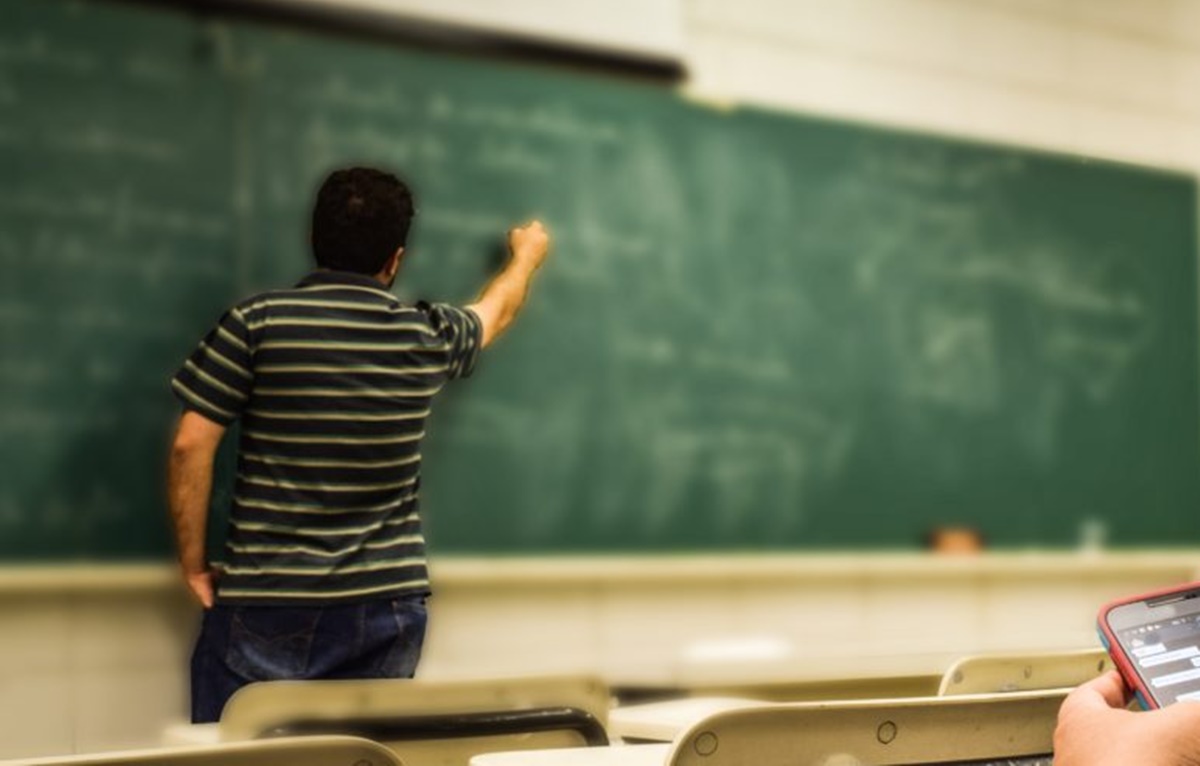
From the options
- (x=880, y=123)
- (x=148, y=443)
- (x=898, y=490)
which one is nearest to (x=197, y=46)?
(x=148, y=443)

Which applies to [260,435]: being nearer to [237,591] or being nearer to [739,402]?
[237,591]

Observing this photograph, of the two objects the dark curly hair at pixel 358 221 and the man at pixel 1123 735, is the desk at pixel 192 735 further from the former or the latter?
the dark curly hair at pixel 358 221

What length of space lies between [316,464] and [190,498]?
208mm

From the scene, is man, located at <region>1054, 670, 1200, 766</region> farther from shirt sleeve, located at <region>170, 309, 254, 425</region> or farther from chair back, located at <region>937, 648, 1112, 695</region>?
shirt sleeve, located at <region>170, 309, 254, 425</region>

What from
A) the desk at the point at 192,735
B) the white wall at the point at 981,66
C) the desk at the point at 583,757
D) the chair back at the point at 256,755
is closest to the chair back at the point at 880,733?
the desk at the point at 583,757

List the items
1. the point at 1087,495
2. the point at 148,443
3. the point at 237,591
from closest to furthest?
1. the point at 237,591
2. the point at 148,443
3. the point at 1087,495

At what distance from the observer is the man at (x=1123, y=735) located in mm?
1057

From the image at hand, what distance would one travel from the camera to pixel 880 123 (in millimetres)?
4270

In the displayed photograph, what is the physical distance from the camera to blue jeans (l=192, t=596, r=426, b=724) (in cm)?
235

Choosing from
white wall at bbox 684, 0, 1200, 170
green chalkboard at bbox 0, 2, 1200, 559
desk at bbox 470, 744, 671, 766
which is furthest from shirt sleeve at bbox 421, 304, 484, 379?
white wall at bbox 684, 0, 1200, 170

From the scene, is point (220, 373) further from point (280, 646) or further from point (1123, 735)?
point (1123, 735)

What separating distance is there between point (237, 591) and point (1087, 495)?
116 inches

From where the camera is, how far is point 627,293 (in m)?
3.82

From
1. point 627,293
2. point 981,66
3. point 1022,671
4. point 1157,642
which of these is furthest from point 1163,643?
point 981,66
